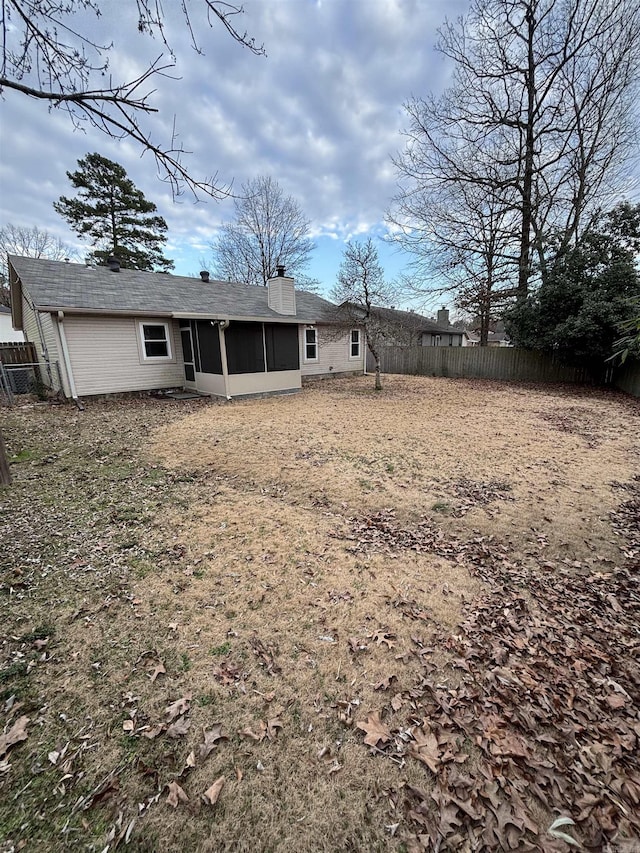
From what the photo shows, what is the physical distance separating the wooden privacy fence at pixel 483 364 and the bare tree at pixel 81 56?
52.0 feet

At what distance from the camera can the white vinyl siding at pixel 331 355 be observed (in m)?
15.9

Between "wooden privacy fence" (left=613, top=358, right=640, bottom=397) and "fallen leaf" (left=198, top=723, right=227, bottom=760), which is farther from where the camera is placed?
"wooden privacy fence" (left=613, top=358, right=640, bottom=397)

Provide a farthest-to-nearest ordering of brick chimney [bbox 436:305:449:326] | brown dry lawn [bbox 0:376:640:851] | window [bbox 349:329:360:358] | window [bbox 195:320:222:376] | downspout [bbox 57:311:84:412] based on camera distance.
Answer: brick chimney [bbox 436:305:449:326]
window [bbox 349:329:360:358]
window [bbox 195:320:222:376]
downspout [bbox 57:311:84:412]
brown dry lawn [bbox 0:376:640:851]

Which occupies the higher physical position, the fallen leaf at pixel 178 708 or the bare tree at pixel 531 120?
the bare tree at pixel 531 120

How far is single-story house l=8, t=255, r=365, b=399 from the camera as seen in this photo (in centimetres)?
A: 999

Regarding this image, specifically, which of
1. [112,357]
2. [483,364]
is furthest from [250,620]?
[483,364]

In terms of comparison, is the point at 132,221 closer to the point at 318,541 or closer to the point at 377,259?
the point at 377,259

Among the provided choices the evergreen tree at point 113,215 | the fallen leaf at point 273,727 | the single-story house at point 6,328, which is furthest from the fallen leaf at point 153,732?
the single-story house at point 6,328

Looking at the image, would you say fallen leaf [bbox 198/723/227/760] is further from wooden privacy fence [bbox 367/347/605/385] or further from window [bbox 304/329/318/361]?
wooden privacy fence [bbox 367/347/605/385]

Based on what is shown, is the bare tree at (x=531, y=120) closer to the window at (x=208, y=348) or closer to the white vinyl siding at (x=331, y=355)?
the white vinyl siding at (x=331, y=355)

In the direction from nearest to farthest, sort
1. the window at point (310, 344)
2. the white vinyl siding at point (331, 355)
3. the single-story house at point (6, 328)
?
1. the window at point (310, 344)
2. the white vinyl siding at point (331, 355)
3. the single-story house at point (6, 328)

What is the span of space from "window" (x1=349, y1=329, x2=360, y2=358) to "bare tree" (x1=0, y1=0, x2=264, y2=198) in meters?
14.7

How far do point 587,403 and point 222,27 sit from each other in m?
12.3

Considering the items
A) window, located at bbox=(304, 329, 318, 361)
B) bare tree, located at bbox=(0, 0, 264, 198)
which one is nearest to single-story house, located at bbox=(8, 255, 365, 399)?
window, located at bbox=(304, 329, 318, 361)
